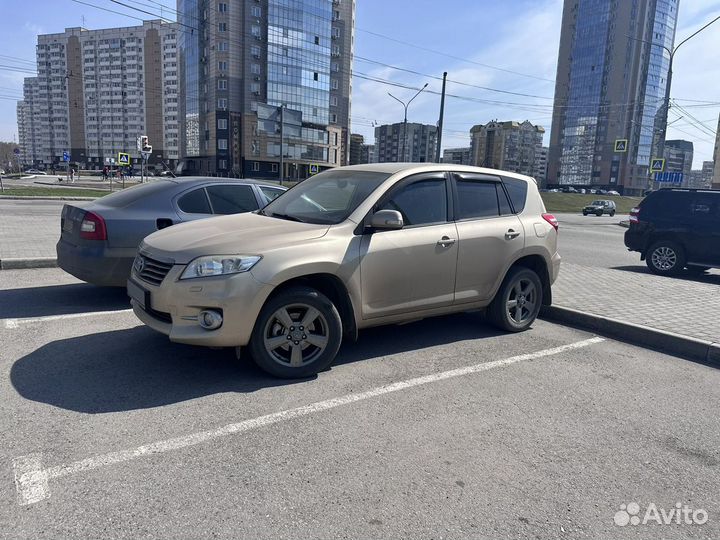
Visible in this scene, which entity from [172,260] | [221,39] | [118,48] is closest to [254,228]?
[172,260]

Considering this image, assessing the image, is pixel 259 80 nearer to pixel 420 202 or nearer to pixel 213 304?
pixel 420 202

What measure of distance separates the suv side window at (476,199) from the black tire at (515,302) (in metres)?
0.74

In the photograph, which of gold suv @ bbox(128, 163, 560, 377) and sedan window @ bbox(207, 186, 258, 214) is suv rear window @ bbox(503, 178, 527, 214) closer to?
gold suv @ bbox(128, 163, 560, 377)

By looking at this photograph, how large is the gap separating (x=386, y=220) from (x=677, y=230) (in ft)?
30.1

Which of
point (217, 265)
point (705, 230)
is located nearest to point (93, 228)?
point (217, 265)

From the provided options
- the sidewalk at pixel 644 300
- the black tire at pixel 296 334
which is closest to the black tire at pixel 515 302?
the sidewalk at pixel 644 300

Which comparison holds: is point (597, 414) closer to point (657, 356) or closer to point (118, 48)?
point (657, 356)

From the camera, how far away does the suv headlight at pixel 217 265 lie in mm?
3916

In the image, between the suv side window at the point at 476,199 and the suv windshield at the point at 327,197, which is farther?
the suv side window at the point at 476,199

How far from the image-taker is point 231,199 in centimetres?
685

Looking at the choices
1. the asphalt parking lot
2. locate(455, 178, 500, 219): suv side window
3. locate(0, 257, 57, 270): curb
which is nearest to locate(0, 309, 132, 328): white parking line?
the asphalt parking lot

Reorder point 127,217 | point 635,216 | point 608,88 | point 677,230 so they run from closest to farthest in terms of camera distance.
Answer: point 127,217 < point 677,230 < point 635,216 < point 608,88

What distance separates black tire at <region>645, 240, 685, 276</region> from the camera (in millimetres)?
10867

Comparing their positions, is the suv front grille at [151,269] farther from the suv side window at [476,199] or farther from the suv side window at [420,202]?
the suv side window at [476,199]
